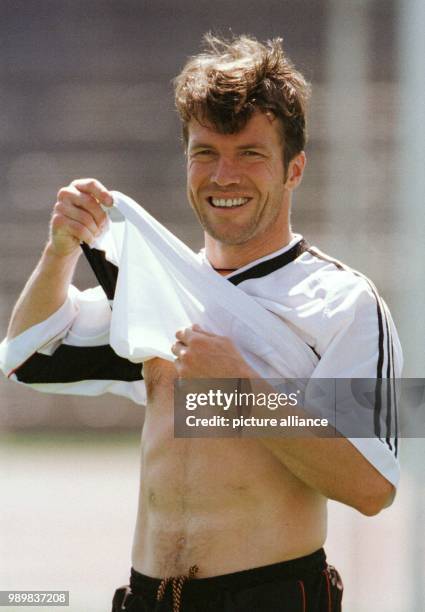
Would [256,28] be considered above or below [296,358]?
above

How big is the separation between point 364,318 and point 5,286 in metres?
2.01

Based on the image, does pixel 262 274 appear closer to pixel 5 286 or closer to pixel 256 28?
pixel 256 28

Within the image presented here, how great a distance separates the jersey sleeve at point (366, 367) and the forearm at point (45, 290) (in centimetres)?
53

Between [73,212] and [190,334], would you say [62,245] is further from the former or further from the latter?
[190,334]

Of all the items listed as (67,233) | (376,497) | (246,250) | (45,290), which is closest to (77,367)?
(45,290)

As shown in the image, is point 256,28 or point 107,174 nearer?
point 256,28

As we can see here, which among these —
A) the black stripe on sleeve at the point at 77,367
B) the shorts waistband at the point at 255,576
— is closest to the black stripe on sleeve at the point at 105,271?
the black stripe on sleeve at the point at 77,367

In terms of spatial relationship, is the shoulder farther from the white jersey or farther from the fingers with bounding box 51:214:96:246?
the fingers with bounding box 51:214:96:246

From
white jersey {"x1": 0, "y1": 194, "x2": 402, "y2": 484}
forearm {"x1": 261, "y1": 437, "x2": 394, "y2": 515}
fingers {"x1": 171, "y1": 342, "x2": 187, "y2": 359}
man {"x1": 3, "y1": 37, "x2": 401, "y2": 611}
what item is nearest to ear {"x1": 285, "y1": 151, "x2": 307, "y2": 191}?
man {"x1": 3, "y1": 37, "x2": 401, "y2": 611}

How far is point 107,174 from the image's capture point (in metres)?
3.40

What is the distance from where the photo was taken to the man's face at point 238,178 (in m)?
1.83

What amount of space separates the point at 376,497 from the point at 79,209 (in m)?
0.74

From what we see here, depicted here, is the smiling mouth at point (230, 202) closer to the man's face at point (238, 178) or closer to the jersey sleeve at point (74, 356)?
the man's face at point (238, 178)

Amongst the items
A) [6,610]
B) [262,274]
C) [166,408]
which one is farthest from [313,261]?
[6,610]
